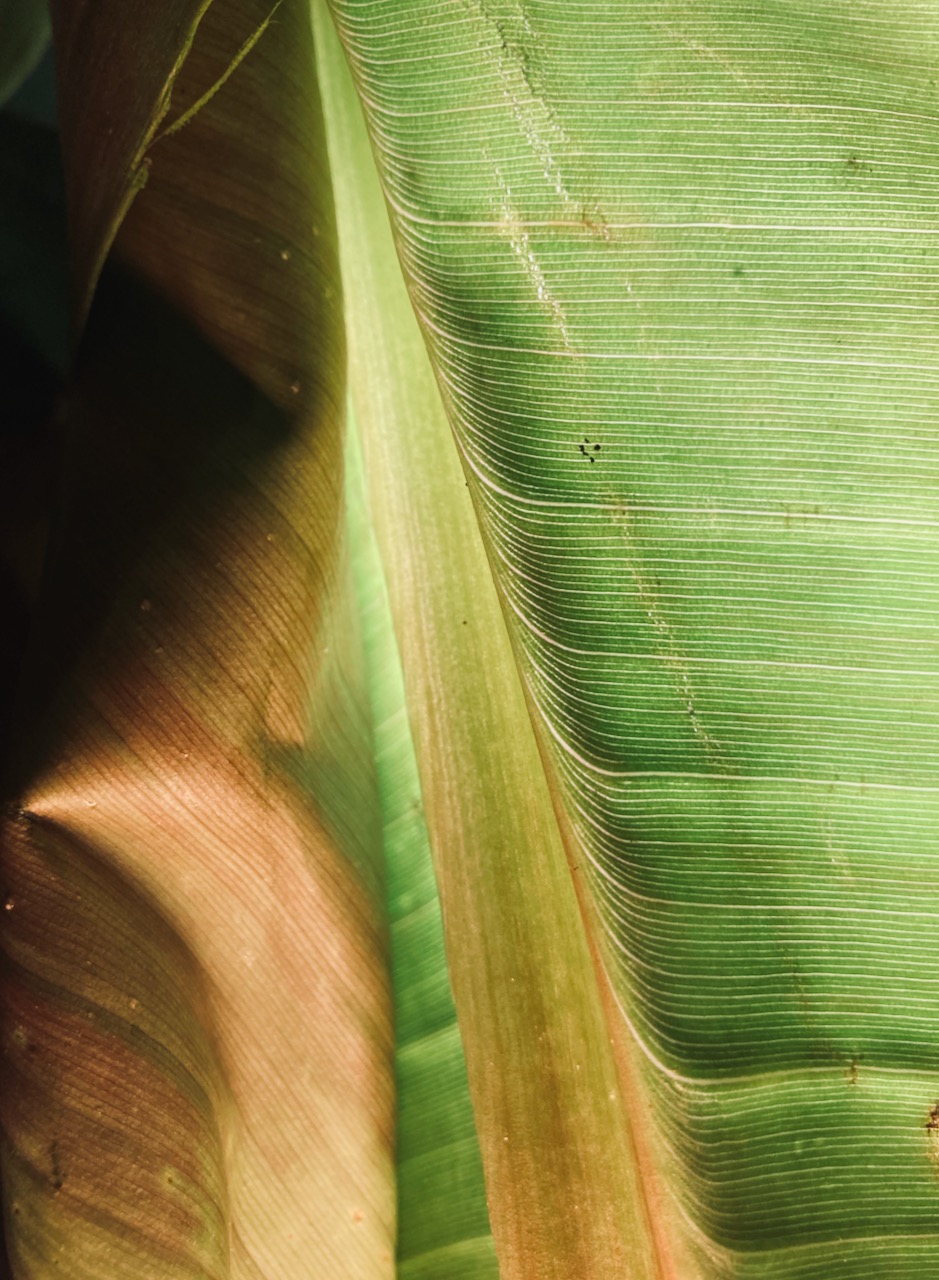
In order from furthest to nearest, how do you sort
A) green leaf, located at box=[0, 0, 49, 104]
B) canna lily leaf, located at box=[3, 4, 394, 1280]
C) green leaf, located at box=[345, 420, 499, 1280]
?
1. green leaf, located at box=[0, 0, 49, 104]
2. green leaf, located at box=[345, 420, 499, 1280]
3. canna lily leaf, located at box=[3, 4, 394, 1280]

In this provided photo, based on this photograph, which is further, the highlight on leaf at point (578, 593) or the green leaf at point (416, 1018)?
the green leaf at point (416, 1018)

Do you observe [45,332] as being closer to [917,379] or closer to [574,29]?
[574,29]

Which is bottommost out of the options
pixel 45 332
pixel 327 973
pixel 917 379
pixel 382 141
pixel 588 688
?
pixel 327 973

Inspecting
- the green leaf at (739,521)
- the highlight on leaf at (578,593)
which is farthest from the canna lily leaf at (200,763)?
the green leaf at (739,521)

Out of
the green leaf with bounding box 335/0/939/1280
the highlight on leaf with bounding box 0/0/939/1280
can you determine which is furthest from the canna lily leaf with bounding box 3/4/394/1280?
the green leaf with bounding box 335/0/939/1280

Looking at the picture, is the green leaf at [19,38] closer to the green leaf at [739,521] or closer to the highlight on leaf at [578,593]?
the highlight on leaf at [578,593]

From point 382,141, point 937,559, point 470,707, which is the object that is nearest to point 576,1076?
point 470,707

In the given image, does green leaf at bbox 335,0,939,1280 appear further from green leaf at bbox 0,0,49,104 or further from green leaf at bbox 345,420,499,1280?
green leaf at bbox 0,0,49,104

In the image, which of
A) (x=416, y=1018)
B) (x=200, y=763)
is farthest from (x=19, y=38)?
(x=416, y=1018)
